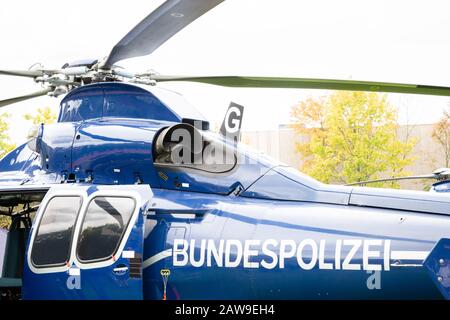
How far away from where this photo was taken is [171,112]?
7137mm

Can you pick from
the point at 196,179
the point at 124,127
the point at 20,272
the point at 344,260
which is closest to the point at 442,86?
the point at 344,260

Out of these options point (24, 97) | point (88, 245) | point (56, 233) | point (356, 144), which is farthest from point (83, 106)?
point (356, 144)

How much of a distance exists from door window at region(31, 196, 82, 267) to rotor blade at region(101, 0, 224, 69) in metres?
1.69

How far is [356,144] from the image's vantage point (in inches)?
1258

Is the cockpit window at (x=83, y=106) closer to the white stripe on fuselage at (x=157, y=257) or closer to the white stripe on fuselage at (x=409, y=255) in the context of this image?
the white stripe on fuselage at (x=157, y=257)

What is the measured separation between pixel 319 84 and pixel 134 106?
2.28m

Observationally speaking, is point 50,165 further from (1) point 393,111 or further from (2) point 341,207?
(1) point 393,111

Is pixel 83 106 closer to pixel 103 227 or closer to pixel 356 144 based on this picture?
pixel 103 227

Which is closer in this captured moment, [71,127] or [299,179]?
[299,179]

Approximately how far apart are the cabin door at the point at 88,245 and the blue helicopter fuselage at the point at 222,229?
1cm

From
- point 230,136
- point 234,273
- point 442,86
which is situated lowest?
point 234,273

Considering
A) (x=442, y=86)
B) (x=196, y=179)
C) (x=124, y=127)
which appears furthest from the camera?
(x=124, y=127)

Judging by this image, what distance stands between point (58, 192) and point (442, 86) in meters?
4.14

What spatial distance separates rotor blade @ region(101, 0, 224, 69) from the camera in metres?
5.72
